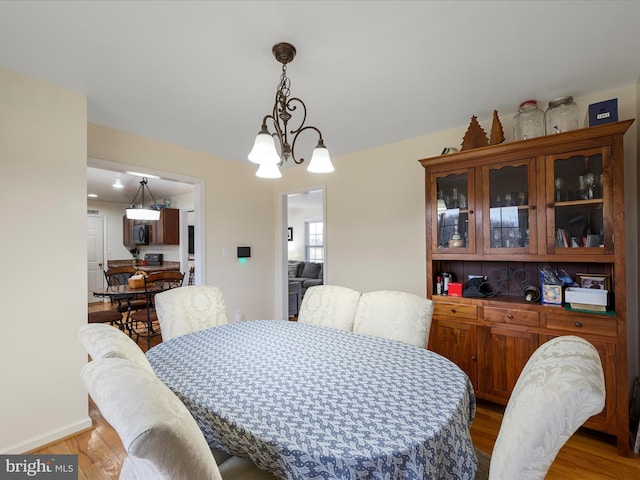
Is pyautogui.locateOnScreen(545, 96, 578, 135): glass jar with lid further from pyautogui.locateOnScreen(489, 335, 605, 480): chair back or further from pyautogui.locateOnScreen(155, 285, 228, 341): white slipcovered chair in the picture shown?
pyautogui.locateOnScreen(155, 285, 228, 341): white slipcovered chair

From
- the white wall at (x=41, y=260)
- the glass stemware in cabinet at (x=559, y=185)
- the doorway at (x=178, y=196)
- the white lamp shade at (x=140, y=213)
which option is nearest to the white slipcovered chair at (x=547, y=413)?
the glass stemware in cabinet at (x=559, y=185)

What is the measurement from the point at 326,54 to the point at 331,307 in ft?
5.40

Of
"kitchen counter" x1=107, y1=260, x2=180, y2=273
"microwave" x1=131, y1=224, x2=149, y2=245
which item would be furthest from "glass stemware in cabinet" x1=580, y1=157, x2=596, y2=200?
"microwave" x1=131, y1=224, x2=149, y2=245

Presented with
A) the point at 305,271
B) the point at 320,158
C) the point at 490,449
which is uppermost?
the point at 320,158

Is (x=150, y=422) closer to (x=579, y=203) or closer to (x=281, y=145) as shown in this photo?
(x=281, y=145)

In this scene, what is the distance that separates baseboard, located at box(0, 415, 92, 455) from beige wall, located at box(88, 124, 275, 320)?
1607mm

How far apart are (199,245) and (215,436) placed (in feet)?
8.79

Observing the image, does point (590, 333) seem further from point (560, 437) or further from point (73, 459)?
point (73, 459)

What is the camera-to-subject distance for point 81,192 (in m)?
2.20

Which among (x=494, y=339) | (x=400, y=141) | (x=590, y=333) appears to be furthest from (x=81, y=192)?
(x=590, y=333)

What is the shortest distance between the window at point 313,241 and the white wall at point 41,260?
5.88m

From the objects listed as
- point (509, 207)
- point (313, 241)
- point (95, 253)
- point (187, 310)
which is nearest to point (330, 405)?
point (187, 310)

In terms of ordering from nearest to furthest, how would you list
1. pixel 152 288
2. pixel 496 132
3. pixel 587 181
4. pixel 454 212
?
pixel 587 181 → pixel 496 132 → pixel 454 212 → pixel 152 288

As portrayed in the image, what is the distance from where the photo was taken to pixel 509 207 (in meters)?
2.31
